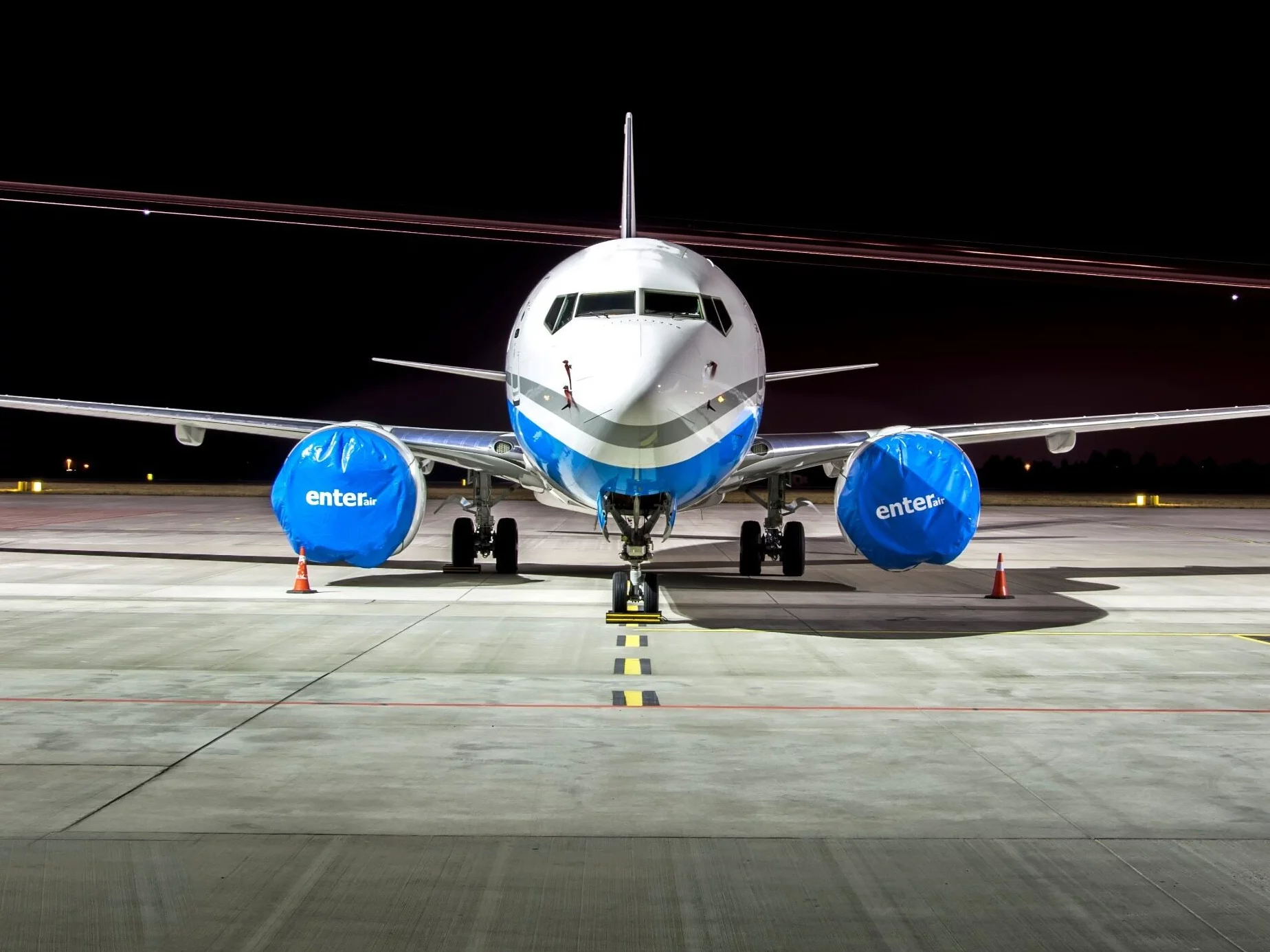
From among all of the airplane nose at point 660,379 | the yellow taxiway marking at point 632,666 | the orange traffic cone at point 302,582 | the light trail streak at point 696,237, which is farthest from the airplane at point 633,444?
the light trail streak at point 696,237

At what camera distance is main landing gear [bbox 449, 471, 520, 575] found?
57.8 ft

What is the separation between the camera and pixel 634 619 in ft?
39.9

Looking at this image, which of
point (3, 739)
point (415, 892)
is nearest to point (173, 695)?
point (3, 739)

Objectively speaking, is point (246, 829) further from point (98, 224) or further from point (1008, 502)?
point (98, 224)

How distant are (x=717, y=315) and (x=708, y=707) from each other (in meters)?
5.63

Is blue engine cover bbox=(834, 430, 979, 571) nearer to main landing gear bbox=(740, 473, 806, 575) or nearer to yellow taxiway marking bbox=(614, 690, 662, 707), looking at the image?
main landing gear bbox=(740, 473, 806, 575)

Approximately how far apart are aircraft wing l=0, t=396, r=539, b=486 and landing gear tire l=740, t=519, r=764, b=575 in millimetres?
3359

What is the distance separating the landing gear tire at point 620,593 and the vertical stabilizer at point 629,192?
17.1ft

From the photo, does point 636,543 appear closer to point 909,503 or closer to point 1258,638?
point 909,503

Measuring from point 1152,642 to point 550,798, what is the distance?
24.4ft

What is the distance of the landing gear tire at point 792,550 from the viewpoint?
58.1ft

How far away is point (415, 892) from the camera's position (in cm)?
437

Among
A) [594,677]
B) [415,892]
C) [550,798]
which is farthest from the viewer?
[594,677]

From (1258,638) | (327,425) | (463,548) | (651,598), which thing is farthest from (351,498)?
(1258,638)
